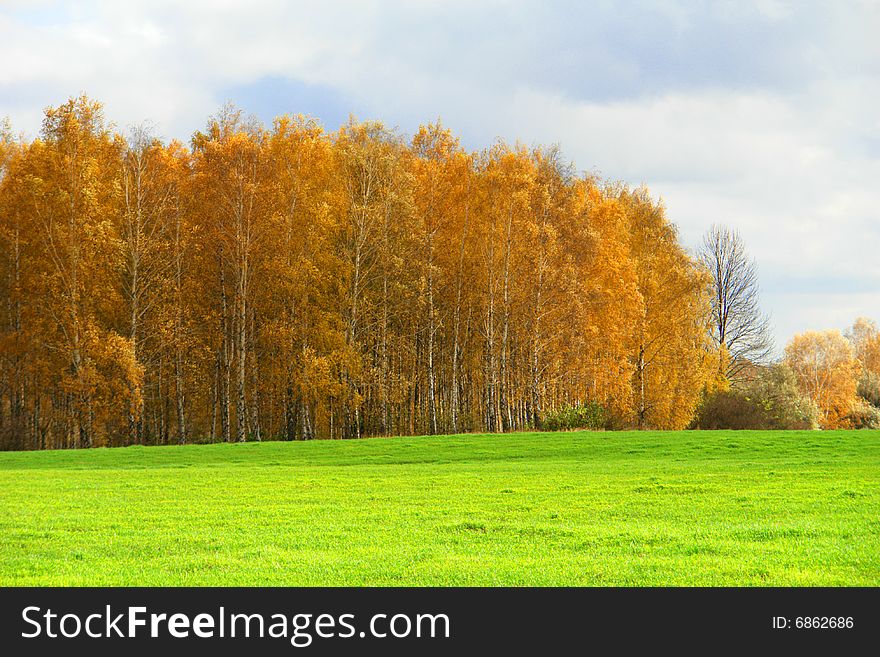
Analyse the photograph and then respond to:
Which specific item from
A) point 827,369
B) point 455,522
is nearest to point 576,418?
point 455,522

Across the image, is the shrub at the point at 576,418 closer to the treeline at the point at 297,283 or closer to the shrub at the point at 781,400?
the treeline at the point at 297,283

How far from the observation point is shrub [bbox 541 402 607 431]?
37.2m

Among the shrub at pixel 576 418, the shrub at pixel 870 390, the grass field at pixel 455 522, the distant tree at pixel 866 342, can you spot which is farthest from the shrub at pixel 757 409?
the distant tree at pixel 866 342

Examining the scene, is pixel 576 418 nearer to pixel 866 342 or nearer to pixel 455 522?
pixel 455 522

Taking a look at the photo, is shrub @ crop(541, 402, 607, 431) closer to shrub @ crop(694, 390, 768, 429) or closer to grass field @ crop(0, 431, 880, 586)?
shrub @ crop(694, 390, 768, 429)

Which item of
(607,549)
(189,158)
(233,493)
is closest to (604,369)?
(189,158)

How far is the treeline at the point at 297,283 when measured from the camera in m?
33.4

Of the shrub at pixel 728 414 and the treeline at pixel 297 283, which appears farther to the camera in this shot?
the shrub at pixel 728 414

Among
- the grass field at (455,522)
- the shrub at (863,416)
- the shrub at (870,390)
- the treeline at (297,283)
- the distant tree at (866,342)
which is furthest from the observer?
the distant tree at (866,342)

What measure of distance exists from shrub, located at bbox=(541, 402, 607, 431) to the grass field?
1145cm

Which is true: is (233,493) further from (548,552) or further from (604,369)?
(604,369)

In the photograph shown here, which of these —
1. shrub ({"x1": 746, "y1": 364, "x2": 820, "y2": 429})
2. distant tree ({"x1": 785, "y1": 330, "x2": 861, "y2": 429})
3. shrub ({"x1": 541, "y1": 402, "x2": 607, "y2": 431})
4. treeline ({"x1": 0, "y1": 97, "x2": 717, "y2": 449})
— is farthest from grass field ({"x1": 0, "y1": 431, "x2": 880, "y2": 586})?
distant tree ({"x1": 785, "y1": 330, "x2": 861, "y2": 429})

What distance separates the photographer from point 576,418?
37500 mm

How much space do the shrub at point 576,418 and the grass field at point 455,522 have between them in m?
11.4
